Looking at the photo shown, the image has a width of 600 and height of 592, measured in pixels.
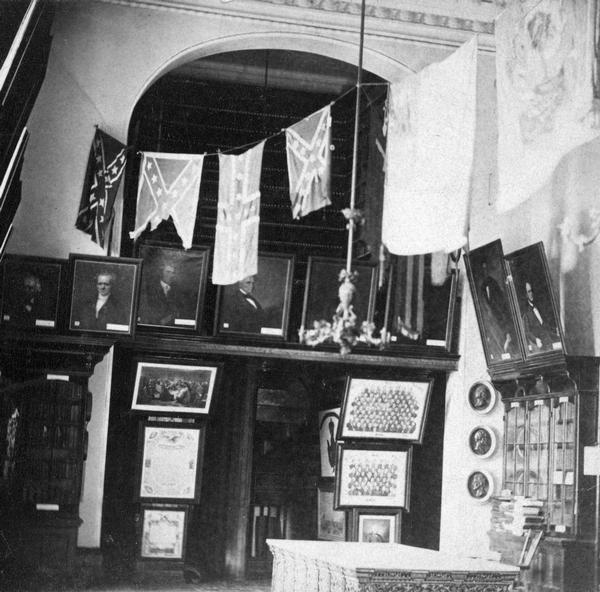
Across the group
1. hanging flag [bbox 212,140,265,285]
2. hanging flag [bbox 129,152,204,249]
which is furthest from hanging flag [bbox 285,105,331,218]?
hanging flag [bbox 129,152,204,249]

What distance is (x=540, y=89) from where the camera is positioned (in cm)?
747

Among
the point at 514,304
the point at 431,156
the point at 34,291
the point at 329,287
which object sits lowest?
the point at 34,291

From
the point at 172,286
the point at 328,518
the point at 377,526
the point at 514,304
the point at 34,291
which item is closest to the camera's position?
the point at 514,304

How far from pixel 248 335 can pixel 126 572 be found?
9.31 ft

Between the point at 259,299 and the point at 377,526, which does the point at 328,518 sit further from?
the point at 259,299

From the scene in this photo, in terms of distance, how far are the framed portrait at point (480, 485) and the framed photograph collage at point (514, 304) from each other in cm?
133

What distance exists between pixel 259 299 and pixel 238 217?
4.02 ft

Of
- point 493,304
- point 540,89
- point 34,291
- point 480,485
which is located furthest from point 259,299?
point 540,89

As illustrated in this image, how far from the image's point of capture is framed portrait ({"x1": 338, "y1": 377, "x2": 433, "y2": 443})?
36.4 feet

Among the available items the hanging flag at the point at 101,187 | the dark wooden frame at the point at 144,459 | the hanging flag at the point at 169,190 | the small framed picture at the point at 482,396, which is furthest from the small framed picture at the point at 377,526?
the hanging flag at the point at 101,187

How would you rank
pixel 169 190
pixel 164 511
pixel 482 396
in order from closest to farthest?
pixel 169 190 < pixel 164 511 < pixel 482 396

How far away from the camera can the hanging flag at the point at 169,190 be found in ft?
31.8

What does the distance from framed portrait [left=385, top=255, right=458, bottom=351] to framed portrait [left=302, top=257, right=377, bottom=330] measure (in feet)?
0.92

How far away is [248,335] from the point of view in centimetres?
1059
